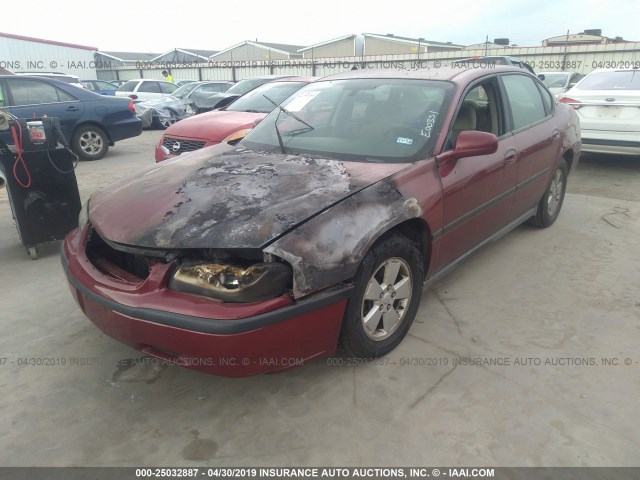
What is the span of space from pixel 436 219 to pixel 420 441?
1.23 metres

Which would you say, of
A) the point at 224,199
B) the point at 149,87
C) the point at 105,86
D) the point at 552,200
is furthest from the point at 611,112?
the point at 105,86

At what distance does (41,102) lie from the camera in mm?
7875

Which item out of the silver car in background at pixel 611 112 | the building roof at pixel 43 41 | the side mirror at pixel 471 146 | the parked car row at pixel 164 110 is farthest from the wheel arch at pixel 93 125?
the building roof at pixel 43 41

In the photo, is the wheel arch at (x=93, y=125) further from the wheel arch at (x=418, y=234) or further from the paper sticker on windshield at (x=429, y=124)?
the wheel arch at (x=418, y=234)

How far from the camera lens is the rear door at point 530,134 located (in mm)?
3625

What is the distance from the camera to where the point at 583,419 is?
85.9 inches

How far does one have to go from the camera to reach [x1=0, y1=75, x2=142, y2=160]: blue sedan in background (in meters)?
7.70

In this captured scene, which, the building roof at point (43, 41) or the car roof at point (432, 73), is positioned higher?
the building roof at point (43, 41)

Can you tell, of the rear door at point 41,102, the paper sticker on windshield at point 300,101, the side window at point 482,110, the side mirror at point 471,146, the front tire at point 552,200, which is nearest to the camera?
the side mirror at point 471,146

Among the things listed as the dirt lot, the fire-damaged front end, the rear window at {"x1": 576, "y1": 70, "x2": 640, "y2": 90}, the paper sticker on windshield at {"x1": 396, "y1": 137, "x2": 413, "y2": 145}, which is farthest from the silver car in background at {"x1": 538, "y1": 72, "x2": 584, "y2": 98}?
the fire-damaged front end

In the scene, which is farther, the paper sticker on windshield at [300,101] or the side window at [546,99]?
the side window at [546,99]

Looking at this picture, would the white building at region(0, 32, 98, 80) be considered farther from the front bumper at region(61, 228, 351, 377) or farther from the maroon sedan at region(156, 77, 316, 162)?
the front bumper at region(61, 228, 351, 377)

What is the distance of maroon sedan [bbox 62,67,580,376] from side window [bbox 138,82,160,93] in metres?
13.5

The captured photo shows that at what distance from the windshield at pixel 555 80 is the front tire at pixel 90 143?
34.6ft
